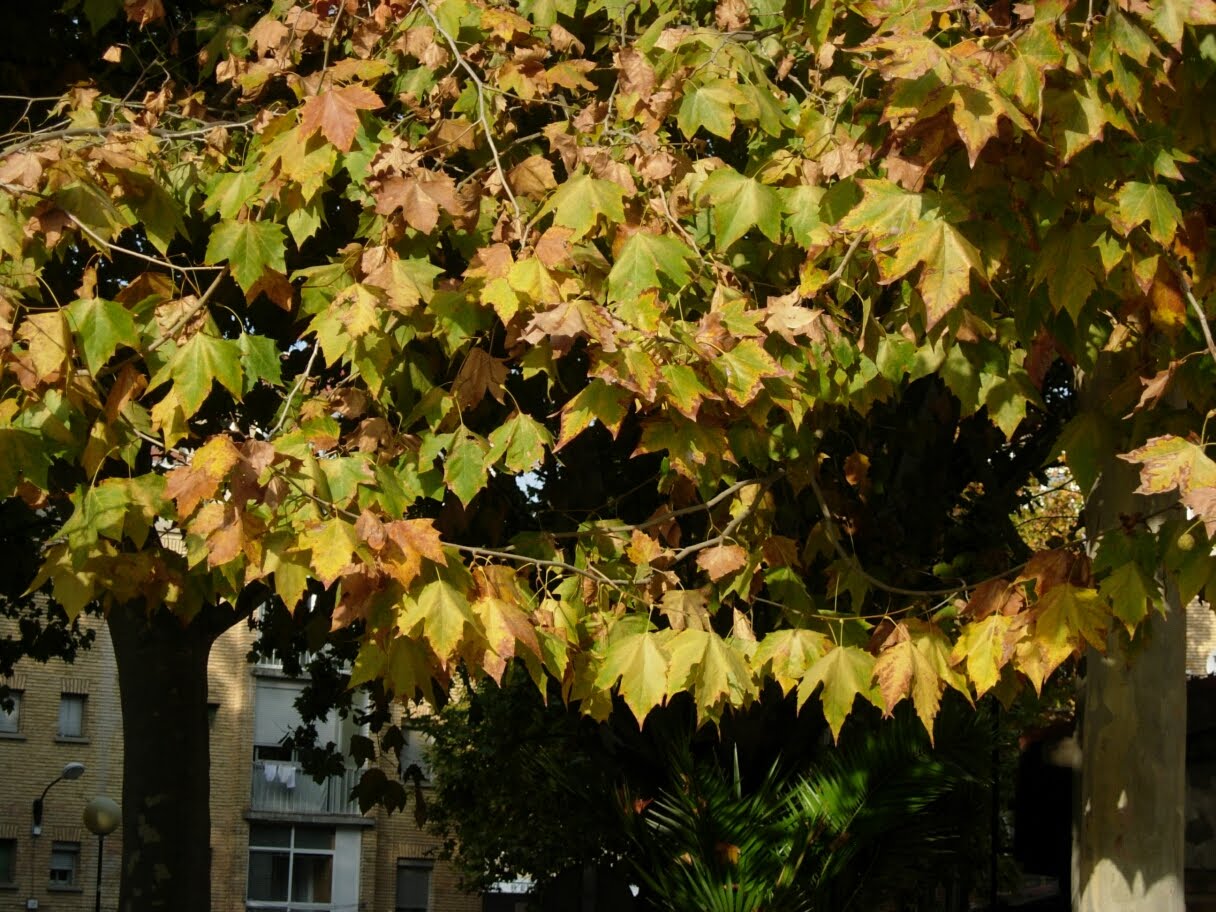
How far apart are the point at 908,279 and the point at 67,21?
571cm

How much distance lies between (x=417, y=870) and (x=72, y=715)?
9.10 meters

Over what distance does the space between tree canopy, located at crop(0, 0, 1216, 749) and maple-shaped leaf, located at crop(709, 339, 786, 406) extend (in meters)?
0.01

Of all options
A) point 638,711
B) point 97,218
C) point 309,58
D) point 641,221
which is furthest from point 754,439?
point 309,58

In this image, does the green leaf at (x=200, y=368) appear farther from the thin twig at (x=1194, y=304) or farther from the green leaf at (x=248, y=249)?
the thin twig at (x=1194, y=304)

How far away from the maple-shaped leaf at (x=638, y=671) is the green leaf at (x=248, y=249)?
1895mm

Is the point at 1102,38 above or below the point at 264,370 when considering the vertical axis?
above

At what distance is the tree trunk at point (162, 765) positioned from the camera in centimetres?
1004

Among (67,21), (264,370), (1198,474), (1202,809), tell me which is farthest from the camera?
(67,21)

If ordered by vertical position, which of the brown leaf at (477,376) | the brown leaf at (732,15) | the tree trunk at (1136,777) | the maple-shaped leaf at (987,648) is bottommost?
the tree trunk at (1136,777)

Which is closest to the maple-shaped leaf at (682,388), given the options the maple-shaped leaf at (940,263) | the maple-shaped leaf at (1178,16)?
the maple-shaped leaf at (940,263)

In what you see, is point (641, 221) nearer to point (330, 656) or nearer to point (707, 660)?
point (707, 660)

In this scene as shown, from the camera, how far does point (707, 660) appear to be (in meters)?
6.00

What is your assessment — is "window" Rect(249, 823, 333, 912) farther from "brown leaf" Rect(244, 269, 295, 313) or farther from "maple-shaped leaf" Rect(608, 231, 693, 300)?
"maple-shaped leaf" Rect(608, 231, 693, 300)

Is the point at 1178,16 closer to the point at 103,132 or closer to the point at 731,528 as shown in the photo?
the point at 731,528
